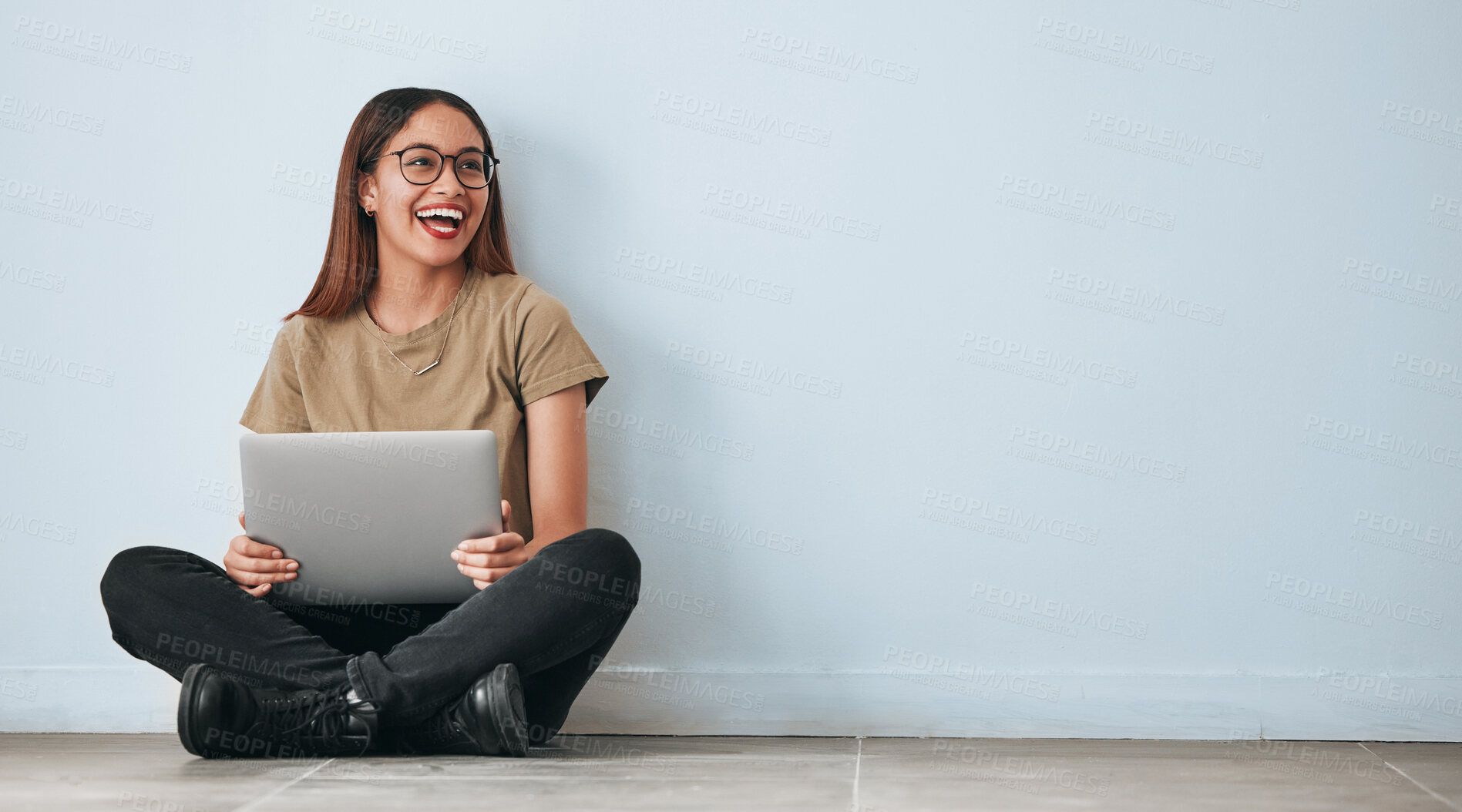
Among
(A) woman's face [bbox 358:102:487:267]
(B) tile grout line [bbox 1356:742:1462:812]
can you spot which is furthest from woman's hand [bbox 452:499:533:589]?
(B) tile grout line [bbox 1356:742:1462:812]

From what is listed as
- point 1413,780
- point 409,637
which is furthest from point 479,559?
point 1413,780

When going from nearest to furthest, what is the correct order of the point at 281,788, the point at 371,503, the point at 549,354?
the point at 281,788
the point at 371,503
the point at 549,354

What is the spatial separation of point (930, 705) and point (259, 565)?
101cm

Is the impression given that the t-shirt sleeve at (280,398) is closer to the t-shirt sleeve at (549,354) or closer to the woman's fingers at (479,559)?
the t-shirt sleeve at (549,354)

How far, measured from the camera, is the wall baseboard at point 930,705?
1.78 m

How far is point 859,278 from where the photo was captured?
6.10 ft

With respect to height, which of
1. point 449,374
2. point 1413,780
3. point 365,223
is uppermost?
point 365,223

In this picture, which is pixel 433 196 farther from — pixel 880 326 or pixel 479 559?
pixel 880 326

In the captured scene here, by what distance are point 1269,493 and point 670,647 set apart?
0.98 m

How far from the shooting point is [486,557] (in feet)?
4.86

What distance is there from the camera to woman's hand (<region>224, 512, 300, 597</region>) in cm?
150

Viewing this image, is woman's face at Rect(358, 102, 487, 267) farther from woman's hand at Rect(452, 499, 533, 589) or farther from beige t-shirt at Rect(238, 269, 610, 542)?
woman's hand at Rect(452, 499, 533, 589)

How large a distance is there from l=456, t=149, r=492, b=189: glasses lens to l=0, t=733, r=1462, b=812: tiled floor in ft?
2.85

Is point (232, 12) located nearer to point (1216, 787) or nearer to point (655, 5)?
point (655, 5)
